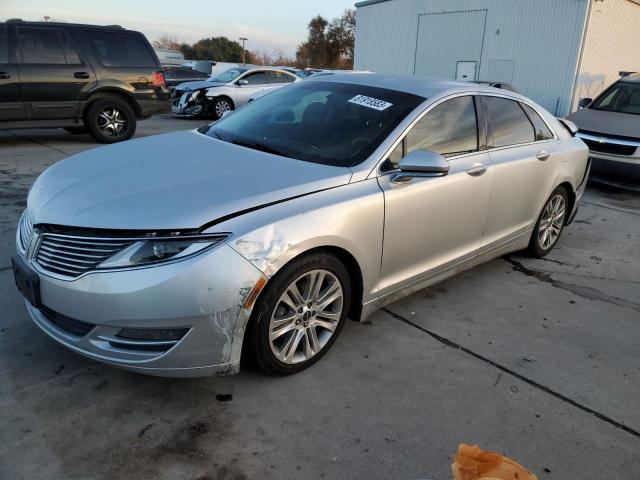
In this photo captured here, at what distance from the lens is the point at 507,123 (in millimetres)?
4129

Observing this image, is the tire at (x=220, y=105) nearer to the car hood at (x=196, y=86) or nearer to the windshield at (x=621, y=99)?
the car hood at (x=196, y=86)

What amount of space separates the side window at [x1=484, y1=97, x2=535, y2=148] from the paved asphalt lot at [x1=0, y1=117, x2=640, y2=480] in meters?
1.30

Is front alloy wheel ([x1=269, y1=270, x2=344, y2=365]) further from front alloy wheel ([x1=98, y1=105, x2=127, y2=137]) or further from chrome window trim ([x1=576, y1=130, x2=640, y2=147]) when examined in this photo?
front alloy wheel ([x1=98, y1=105, x2=127, y2=137])

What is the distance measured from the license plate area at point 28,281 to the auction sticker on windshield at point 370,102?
2212 millimetres

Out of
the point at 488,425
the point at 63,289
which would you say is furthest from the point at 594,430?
the point at 63,289

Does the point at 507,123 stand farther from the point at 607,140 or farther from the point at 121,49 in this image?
the point at 121,49

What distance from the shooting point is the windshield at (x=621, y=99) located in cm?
866

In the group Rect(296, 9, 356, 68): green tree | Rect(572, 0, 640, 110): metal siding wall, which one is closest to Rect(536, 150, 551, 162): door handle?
Rect(572, 0, 640, 110): metal siding wall

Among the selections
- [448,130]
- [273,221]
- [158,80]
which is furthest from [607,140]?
[158,80]

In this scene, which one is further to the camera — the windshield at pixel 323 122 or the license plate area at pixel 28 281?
the windshield at pixel 323 122

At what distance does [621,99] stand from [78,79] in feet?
30.2

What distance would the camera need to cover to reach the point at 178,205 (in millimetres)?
2473

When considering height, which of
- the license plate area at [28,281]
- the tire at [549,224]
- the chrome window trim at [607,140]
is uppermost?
the chrome window trim at [607,140]

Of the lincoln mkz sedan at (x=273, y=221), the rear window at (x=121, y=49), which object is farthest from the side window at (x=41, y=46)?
the lincoln mkz sedan at (x=273, y=221)
